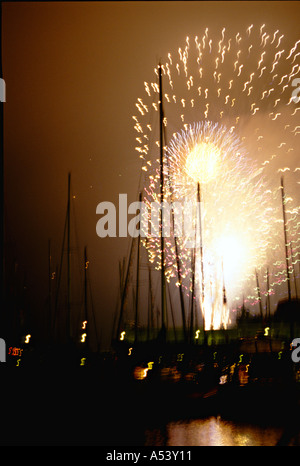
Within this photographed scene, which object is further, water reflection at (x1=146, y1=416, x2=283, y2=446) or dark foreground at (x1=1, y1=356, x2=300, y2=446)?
dark foreground at (x1=1, y1=356, x2=300, y2=446)

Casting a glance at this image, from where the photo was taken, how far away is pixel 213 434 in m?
14.3

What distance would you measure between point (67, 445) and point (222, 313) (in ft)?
107

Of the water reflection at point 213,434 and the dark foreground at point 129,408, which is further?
the dark foreground at point 129,408

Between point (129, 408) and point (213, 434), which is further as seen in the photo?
point (129, 408)

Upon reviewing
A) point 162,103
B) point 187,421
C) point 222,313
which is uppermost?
point 162,103

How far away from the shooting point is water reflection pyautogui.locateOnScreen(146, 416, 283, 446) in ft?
43.2

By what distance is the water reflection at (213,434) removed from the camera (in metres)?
13.2

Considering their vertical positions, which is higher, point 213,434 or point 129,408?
point 129,408

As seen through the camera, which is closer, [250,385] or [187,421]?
[187,421]
